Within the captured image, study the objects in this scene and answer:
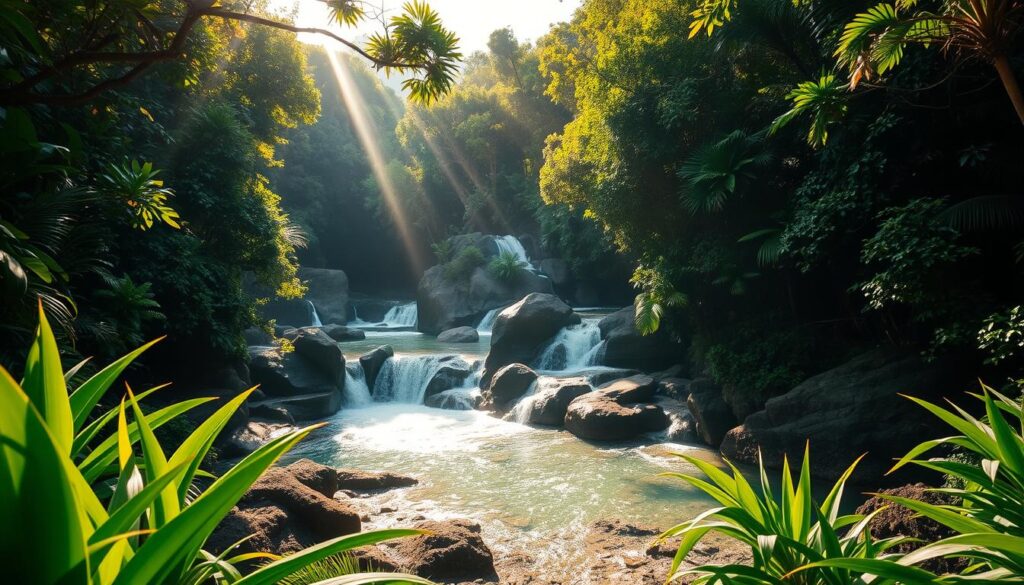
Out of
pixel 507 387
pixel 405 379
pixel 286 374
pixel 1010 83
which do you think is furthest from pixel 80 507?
pixel 405 379

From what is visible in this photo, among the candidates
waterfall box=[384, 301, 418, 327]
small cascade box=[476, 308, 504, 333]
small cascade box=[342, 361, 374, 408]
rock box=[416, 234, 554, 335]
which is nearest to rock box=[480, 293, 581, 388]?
small cascade box=[342, 361, 374, 408]

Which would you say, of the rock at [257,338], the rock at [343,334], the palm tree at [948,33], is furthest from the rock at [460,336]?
the palm tree at [948,33]

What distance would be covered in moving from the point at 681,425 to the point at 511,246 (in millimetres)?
20366

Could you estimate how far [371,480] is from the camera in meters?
7.46

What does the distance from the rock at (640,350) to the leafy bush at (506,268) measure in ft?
37.6

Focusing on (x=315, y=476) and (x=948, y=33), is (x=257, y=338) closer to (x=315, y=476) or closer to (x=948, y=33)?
(x=315, y=476)

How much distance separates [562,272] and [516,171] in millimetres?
9251

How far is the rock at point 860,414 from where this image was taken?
6504mm

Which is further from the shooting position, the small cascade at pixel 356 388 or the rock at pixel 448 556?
the small cascade at pixel 356 388

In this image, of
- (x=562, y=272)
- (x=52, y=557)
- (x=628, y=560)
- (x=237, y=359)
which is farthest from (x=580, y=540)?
(x=562, y=272)

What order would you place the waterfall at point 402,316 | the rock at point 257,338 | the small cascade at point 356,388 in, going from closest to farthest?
the small cascade at point 356,388
the rock at point 257,338
the waterfall at point 402,316

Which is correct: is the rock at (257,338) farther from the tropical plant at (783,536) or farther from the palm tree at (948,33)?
the tropical plant at (783,536)

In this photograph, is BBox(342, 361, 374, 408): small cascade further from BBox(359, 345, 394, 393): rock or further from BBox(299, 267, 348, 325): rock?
BBox(299, 267, 348, 325): rock

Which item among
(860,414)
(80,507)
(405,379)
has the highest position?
(80,507)
